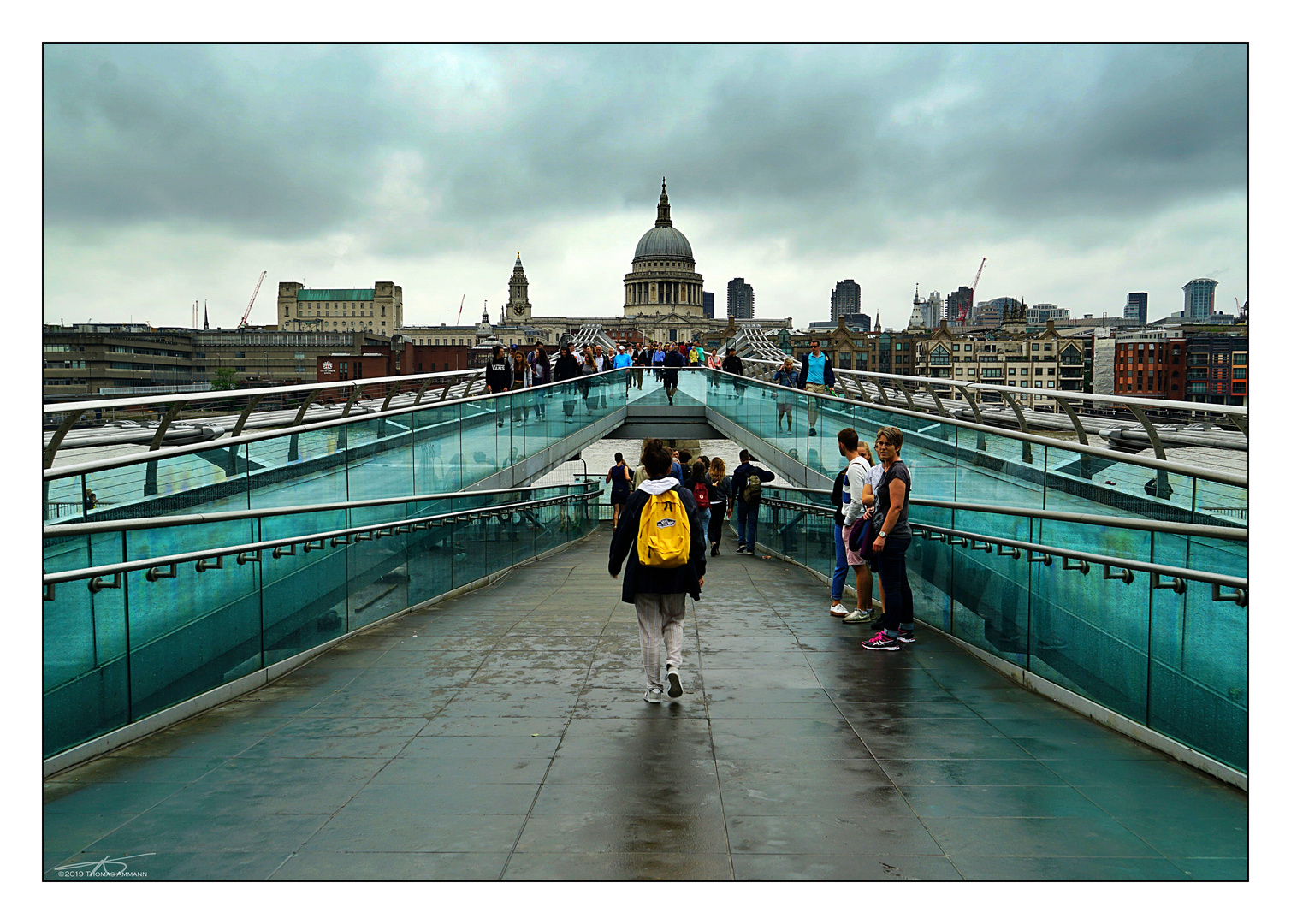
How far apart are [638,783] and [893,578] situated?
3.95 metres

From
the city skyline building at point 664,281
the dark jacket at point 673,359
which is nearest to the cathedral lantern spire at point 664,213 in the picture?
the city skyline building at point 664,281

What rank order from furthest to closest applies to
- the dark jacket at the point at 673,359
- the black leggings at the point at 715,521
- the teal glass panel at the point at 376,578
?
the dark jacket at the point at 673,359 → the black leggings at the point at 715,521 → the teal glass panel at the point at 376,578

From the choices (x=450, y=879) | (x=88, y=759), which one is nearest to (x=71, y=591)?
(x=88, y=759)

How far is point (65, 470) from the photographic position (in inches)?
234

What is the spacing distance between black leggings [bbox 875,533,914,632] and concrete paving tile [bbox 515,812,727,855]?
4.10 meters

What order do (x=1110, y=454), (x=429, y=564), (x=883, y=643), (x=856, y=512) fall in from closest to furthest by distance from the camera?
(x=1110, y=454) → (x=883, y=643) → (x=856, y=512) → (x=429, y=564)

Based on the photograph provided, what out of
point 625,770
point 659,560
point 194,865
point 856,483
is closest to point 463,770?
Answer: point 625,770

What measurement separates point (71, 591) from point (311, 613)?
2741 millimetres

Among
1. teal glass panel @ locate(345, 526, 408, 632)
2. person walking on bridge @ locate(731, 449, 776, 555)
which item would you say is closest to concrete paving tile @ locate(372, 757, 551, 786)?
teal glass panel @ locate(345, 526, 408, 632)

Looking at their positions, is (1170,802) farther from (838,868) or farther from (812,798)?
(838,868)

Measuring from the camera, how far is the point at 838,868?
4.12m

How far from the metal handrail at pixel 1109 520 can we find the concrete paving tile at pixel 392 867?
356cm

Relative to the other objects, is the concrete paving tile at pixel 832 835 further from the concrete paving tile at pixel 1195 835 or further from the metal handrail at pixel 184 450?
the metal handrail at pixel 184 450

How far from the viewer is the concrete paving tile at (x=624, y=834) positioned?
14.1 feet
